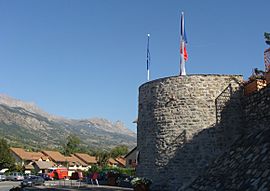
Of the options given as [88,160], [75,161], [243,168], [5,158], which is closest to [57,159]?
[75,161]

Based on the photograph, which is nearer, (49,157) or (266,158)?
(266,158)

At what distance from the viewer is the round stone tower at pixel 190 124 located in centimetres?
1964

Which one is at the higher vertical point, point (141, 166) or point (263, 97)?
point (263, 97)

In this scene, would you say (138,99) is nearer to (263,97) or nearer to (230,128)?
(230,128)

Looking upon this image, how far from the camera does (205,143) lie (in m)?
19.7

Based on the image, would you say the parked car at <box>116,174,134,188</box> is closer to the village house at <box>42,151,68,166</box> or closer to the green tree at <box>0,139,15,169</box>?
the green tree at <box>0,139,15,169</box>

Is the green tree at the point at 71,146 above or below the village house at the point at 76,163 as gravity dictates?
above

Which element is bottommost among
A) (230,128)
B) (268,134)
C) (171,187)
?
(171,187)

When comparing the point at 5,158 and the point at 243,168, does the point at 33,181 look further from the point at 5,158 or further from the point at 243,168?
the point at 243,168

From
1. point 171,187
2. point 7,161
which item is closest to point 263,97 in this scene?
point 171,187

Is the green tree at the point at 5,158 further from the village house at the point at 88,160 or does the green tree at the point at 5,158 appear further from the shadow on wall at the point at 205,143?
the shadow on wall at the point at 205,143

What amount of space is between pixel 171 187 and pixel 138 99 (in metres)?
5.92

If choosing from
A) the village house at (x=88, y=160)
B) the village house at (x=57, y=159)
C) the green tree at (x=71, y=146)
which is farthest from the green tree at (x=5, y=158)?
the green tree at (x=71, y=146)

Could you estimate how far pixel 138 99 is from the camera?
2328cm
